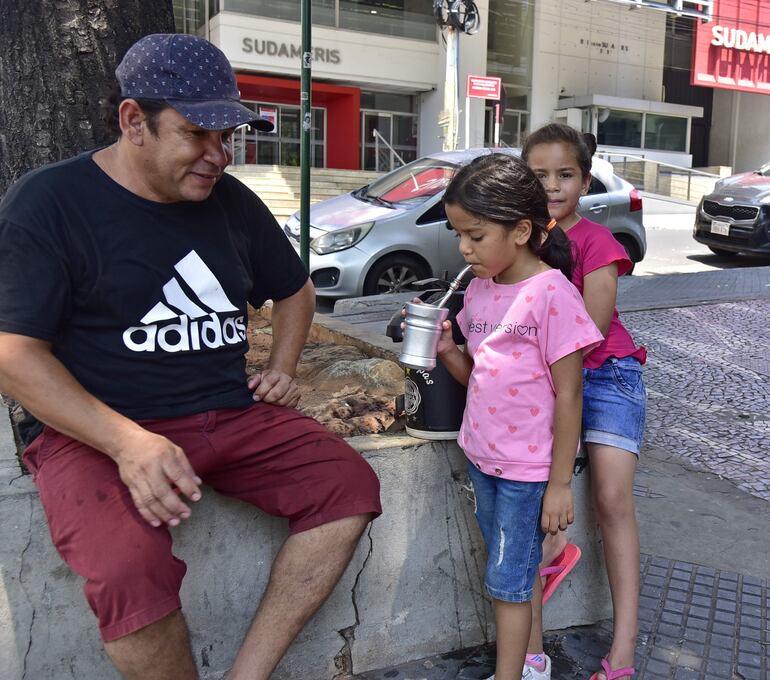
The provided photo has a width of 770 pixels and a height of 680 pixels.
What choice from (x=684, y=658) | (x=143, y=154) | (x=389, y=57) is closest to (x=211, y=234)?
(x=143, y=154)

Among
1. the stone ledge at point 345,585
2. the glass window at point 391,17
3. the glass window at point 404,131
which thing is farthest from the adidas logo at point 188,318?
the glass window at point 404,131

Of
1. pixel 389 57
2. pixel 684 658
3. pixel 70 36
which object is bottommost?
pixel 684 658

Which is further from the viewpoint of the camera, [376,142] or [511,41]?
[511,41]

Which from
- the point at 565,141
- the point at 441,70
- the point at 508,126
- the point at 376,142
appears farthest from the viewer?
the point at 508,126

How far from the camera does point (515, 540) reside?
2.16 m

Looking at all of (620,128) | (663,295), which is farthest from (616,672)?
(620,128)

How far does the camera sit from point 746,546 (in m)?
3.28

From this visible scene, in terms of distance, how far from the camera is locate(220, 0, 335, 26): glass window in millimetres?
22477

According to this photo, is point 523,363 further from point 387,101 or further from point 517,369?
point 387,101

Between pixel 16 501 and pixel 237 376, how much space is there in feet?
2.05

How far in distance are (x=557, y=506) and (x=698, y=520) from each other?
171 cm

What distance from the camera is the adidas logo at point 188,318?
6.71 ft

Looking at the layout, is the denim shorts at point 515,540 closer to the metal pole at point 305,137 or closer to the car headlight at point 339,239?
the metal pole at point 305,137

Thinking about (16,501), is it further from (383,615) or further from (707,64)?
(707,64)
